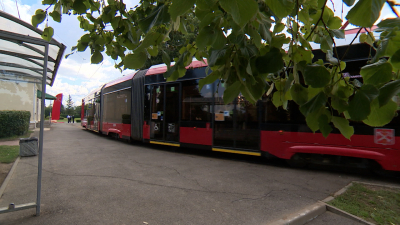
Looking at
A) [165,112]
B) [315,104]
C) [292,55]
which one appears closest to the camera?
[315,104]

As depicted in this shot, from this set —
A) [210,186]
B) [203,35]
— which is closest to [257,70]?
[203,35]

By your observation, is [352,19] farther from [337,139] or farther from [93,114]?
[93,114]

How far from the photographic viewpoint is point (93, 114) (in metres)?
16.8

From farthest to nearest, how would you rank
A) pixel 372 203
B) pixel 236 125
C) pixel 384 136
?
pixel 236 125 < pixel 384 136 < pixel 372 203

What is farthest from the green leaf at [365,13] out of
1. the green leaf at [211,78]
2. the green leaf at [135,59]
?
the green leaf at [135,59]

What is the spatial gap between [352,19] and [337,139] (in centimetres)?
545

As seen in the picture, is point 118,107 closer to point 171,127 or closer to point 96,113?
point 171,127

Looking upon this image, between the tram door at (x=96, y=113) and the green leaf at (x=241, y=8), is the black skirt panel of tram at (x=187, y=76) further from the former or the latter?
the tram door at (x=96, y=113)

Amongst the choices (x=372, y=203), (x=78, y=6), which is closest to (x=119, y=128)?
(x=78, y=6)

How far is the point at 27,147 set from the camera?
7039 millimetres

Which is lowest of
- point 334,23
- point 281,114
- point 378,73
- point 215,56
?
point 281,114

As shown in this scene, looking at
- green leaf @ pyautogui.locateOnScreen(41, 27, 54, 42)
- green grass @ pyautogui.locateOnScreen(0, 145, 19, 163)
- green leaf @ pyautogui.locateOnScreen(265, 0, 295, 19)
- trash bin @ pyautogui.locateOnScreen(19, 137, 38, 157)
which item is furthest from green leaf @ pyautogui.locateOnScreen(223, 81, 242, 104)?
trash bin @ pyautogui.locateOnScreen(19, 137, 38, 157)

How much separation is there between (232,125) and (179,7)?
6.38 meters

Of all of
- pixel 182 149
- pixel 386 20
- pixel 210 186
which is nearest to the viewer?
pixel 386 20
